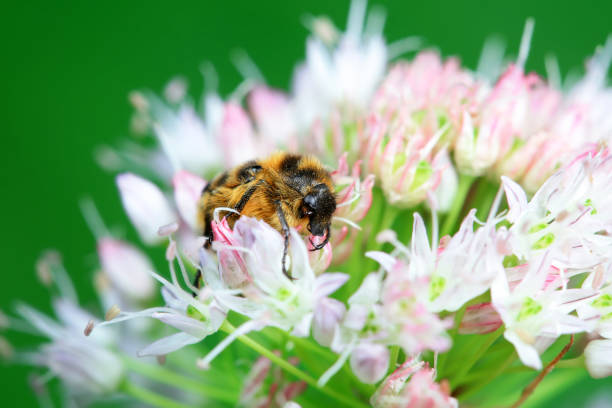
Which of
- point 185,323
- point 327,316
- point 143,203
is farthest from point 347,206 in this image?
point 143,203

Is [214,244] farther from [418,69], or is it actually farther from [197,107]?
[197,107]

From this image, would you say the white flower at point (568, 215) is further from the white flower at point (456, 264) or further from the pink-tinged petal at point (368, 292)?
the pink-tinged petal at point (368, 292)

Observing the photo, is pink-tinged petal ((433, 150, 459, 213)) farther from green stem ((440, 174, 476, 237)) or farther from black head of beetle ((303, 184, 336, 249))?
black head of beetle ((303, 184, 336, 249))

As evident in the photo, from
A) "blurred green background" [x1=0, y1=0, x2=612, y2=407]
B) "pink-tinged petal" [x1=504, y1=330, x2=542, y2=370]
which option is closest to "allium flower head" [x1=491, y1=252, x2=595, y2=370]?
"pink-tinged petal" [x1=504, y1=330, x2=542, y2=370]

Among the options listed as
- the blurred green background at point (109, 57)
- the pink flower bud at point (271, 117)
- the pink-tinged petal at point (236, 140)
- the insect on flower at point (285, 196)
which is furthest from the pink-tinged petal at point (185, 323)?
the blurred green background at point (109, 57)

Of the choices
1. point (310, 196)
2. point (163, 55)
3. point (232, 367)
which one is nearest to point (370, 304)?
point (310, 196)

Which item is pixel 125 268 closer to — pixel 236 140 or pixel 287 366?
pixel 236 140

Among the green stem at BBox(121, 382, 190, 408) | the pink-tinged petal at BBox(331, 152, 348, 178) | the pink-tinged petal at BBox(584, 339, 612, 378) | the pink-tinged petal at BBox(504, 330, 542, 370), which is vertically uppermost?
the pink-tinged petal at BBox(331, 152, 348, 178)
